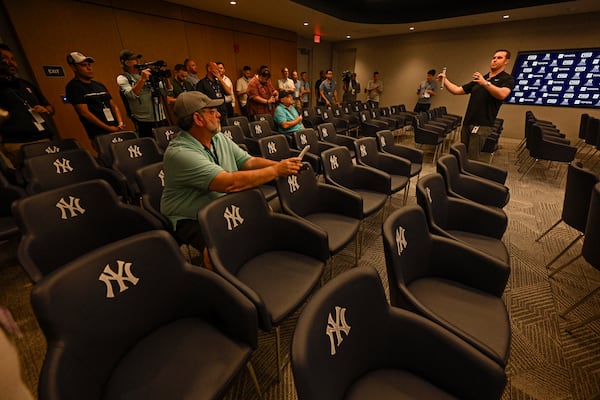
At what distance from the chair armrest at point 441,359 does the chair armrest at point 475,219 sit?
130cm

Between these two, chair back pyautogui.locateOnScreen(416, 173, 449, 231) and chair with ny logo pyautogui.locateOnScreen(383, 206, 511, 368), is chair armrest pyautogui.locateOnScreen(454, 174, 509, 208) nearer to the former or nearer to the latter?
chair back pyautogui.locateOnScreen(416, 173, 449, 231)

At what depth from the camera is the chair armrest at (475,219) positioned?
6.08ft

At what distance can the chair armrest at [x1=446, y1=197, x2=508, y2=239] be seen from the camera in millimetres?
1852

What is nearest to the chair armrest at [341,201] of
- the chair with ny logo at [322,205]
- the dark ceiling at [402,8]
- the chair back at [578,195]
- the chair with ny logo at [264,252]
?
the chair with ny logo at [322,205]

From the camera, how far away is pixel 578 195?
2.04 meters

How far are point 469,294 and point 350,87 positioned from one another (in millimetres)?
9594

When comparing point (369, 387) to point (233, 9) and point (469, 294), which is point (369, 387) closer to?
point (469, 294)

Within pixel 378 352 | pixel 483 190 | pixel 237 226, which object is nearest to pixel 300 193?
pixel 237 226

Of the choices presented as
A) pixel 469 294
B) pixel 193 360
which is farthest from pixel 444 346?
pixel 193 360

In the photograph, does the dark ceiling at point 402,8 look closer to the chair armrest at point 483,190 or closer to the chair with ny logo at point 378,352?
the chair armrest at point 483,190

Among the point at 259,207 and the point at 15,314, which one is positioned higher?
the point at 259,207

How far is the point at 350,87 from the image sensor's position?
9.69 metres

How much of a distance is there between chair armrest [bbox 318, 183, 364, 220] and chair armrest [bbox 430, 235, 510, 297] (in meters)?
0.71

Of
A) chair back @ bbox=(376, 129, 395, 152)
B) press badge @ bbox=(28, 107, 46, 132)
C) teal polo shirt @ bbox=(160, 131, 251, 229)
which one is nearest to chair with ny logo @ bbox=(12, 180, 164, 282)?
teal polo shirt @ bbox=(160, 131, 251, 229)
